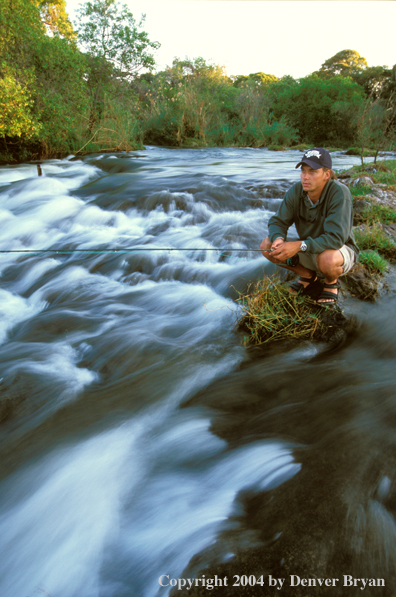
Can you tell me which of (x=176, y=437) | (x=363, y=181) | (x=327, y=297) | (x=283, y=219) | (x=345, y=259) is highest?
(x=363, y=181)

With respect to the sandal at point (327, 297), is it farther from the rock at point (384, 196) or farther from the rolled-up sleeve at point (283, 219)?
the rock at point (384, 196)

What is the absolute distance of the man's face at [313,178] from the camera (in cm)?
339

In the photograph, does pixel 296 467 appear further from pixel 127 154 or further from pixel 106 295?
pixel 127 154

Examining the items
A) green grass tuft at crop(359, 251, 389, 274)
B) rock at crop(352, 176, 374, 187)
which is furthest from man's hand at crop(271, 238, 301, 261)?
rock at crop(352, 176, 374, 187)

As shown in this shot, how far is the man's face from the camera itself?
339cm

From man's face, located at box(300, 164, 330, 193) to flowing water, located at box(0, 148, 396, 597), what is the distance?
1.34 meters

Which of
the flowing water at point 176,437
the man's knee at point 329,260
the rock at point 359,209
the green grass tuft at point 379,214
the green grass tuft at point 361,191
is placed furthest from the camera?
the green grass tuft at point 361,191

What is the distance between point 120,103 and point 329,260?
1694 cm

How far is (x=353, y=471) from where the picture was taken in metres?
2.15

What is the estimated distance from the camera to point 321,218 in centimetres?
364

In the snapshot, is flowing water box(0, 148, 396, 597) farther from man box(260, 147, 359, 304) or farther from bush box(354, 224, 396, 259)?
bush box(354, 224, 396, 259)

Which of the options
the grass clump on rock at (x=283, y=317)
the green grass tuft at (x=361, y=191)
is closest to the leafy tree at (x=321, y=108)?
the green grass tuft at (x=361, y=191)

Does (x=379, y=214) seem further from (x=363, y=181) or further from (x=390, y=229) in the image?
(x=363, y=181)

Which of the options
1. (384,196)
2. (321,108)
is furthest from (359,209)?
(321,108)
